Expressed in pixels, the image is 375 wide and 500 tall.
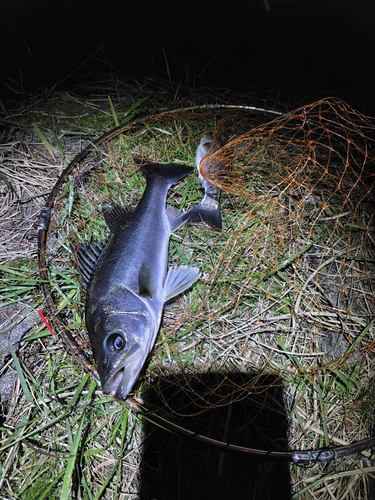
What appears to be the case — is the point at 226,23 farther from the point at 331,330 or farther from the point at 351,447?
the point at 351,447

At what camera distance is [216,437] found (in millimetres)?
2439

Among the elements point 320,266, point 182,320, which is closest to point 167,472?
point 182,320

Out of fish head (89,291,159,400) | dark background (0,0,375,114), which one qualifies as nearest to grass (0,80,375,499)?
fish head (89,291,159,400)

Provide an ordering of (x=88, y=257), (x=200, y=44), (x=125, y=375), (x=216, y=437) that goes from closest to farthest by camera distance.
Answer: (x=125, y=375)
(x=216, y=437)
(x=88, y=257)
(x=200, y=44)

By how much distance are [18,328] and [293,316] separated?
1.93m

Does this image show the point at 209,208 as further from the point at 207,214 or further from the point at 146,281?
the point at 146,281

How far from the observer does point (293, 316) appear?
9.27 feet

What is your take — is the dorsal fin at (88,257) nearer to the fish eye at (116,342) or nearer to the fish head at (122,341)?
the fish head at (122,341)

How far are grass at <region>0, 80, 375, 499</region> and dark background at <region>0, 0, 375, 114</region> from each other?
58 cm

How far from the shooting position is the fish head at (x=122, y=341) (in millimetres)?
2243

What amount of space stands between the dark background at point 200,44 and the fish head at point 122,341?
244 cm

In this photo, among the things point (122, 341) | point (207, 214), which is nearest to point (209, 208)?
point (207, 214)

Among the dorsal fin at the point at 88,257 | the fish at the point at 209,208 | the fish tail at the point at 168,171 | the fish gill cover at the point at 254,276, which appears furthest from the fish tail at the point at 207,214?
the dorsal fin at the point at 88,257

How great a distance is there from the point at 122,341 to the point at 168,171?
1.41 meters
